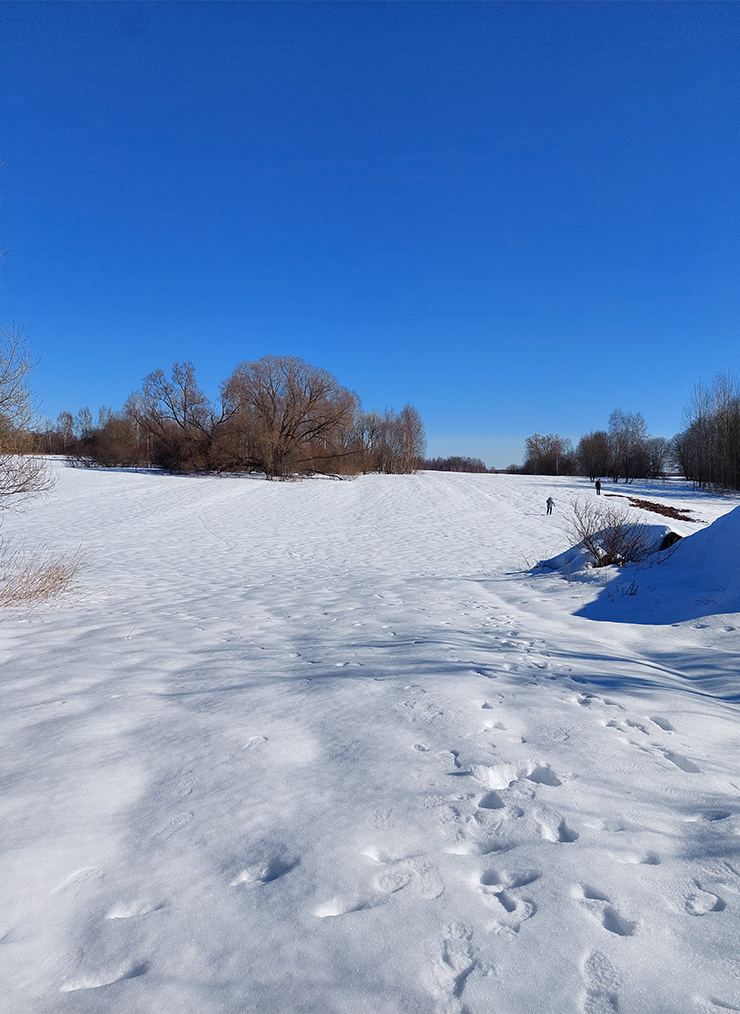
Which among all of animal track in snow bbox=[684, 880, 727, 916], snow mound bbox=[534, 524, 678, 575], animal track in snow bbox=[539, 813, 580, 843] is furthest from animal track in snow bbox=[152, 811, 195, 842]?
snow mound bbox=[534, 524, 678, 575]

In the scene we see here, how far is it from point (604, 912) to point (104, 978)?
1.60m

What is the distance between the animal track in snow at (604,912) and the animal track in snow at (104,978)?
56.5 inches

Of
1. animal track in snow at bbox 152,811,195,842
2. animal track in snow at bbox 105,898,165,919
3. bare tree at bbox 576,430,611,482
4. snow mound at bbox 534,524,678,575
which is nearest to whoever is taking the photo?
animal track in snow at bbox 105,898,165,919

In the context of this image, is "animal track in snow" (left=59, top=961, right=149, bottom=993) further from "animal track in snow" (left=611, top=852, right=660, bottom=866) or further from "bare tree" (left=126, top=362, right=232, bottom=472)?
"bare tree" (left=126, top=362, right=232, bottom=472)

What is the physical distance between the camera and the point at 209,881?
1.97 m

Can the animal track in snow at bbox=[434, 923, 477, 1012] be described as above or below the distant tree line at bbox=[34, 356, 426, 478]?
below

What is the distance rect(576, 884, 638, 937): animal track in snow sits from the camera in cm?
168

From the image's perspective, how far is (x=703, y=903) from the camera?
1764 mm

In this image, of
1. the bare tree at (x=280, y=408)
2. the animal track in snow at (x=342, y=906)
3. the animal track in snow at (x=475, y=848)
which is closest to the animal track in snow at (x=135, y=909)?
the animal track in snow at (x=342, y=906)

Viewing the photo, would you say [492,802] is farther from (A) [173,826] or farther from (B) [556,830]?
(A) [173,826]

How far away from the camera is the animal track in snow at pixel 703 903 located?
5.68ft

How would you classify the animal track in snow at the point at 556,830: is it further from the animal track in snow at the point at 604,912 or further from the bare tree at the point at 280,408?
the bare tree at the point at 280,408

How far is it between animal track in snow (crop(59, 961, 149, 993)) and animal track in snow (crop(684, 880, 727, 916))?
5.80 feet

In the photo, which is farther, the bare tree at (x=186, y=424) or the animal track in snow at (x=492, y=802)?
the bare tree at (x=186, y=424)
